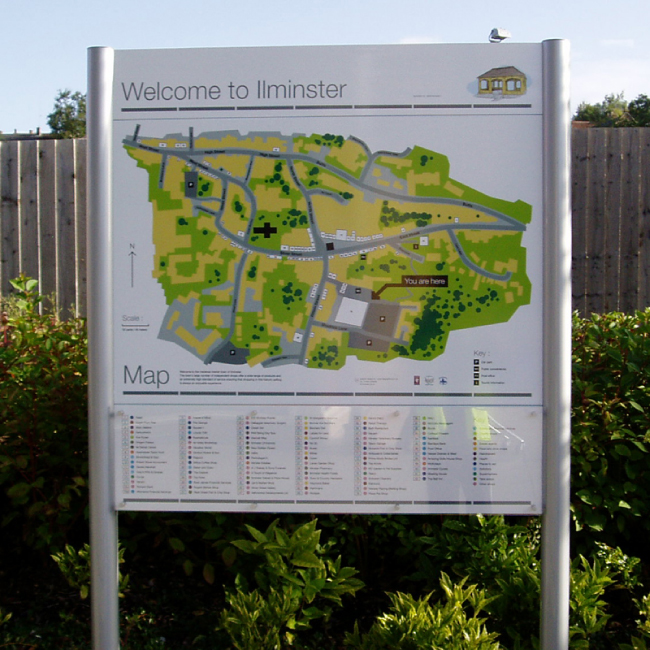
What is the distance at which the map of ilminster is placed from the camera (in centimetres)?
247

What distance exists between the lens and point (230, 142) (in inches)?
98.1

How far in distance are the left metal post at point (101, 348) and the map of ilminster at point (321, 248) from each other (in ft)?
0.47

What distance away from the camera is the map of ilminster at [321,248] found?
8.10 ft

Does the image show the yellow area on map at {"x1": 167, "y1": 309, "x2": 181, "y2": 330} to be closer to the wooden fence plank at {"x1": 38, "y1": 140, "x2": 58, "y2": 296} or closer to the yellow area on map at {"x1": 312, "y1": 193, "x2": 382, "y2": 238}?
the yellow area on map at {"x1": 312, "y1": 193, "x2": 382, "y2": 238}

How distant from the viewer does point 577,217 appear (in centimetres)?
653

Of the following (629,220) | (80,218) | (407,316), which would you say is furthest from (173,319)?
(629,220)

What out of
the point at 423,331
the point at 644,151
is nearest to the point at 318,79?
the point at 423,331

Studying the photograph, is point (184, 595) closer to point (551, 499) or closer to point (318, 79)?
point (551, 499)

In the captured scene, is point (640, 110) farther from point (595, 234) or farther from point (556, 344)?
point (556, 344)

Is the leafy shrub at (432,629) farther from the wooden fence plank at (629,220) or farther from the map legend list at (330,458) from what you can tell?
the wooden fence plank at (629,220)

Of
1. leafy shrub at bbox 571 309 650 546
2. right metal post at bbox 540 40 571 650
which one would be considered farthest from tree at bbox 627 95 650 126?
right metal post at bbox 540 40 571 650

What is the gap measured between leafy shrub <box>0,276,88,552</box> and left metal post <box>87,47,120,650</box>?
25.1 inches

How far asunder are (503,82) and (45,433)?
98.2 inches

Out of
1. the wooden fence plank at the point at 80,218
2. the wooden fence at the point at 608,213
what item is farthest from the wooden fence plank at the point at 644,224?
the wooden fence plank at the point at 80,218
